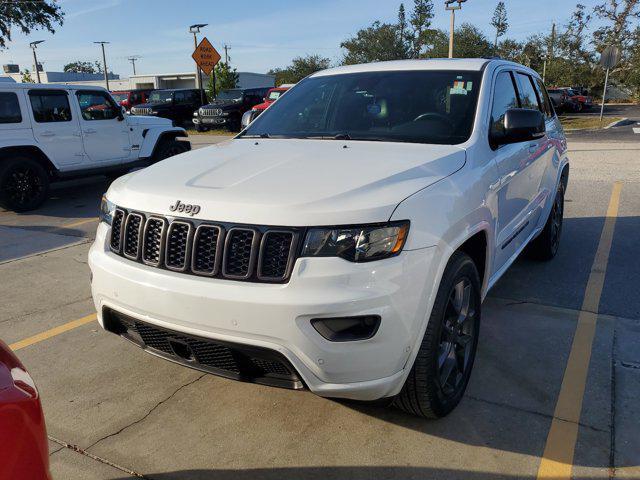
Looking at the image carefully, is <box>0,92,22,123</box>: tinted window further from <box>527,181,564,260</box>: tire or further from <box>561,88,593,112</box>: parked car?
<box>561,88,593,112</box>: parked car

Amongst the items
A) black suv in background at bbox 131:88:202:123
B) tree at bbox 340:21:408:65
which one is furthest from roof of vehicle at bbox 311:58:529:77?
tree at bbox 340:21:408:65

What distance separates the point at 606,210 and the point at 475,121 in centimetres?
530

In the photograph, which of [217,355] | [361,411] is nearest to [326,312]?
[217,355]

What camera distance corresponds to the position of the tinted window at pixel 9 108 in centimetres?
820

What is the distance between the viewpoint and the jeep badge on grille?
247 centimetres

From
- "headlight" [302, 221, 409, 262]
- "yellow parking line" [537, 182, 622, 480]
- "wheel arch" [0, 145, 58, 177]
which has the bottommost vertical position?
"yellow parking line" [537, 182, 622, 480]

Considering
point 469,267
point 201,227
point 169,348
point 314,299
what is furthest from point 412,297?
point 169,348

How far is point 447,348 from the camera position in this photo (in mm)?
2785

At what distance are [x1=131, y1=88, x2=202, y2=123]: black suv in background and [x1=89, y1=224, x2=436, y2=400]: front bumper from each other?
2384 centimetres

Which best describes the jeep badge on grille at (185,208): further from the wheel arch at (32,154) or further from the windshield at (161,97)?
the windshield at (161,97)

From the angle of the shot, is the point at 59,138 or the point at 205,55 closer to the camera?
the point at 59,138

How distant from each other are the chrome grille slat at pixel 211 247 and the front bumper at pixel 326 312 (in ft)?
0.17

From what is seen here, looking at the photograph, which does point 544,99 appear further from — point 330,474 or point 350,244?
point 330,474

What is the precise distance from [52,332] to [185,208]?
2.22 metres
